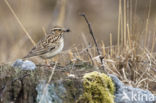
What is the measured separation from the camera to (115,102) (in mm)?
5379

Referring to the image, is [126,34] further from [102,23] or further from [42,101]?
[102,23]

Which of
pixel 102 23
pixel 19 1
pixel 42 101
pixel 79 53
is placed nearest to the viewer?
pixel 42 101

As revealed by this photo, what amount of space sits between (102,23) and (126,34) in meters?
8.80

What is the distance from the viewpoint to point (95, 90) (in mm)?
5227

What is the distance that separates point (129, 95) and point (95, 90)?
51cm

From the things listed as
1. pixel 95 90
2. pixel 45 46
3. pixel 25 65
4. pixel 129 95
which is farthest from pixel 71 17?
pixel 95 90

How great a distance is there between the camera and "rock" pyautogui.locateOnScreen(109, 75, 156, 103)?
5.38 m

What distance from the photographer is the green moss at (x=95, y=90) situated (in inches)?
204

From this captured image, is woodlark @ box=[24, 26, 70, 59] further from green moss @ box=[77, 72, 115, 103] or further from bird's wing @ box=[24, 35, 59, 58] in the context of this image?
green moss @ box=[77, 72, 115, 103]

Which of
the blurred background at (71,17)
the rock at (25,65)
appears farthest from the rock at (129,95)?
the blurred background at (71,17)

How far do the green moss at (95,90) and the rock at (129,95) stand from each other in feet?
0.50

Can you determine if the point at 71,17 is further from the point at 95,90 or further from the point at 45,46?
the point at 95,90

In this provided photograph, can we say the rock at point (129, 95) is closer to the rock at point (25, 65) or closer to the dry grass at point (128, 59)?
the rock at point (25, 65)

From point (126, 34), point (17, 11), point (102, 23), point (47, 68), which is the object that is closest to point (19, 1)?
point (17, 11)
